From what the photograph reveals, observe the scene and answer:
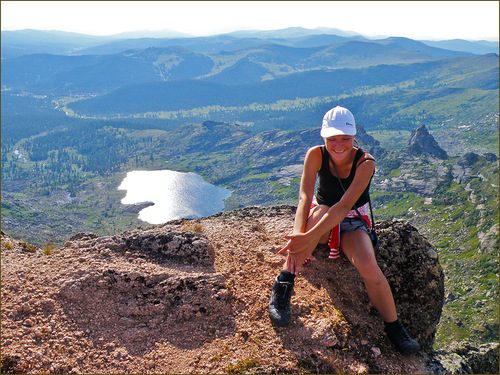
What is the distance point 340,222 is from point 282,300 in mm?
2414

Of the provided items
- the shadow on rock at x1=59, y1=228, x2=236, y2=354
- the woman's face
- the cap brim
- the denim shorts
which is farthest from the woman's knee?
the shadow on rock at x1=59, y1=228, x2=236, y2=354

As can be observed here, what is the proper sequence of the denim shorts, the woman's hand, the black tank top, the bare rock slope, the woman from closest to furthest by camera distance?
the bare rock slope
the woman
the woman's hand
the black tank top
the denim shorts

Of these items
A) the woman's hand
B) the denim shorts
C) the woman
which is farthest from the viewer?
the denim shorts

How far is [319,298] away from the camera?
12.7 m

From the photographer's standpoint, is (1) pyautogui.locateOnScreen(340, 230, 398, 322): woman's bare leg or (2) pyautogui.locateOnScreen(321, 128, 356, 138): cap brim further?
(1) pyautogui.locateOnScreen(340, 230, 398, 322): woman's bare leg

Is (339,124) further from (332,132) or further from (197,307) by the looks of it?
(197,307)

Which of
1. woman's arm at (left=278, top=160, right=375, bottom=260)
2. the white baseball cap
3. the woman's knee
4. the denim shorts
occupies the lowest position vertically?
the woman's knee

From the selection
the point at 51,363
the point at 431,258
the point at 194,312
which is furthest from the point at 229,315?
the point at 431,258

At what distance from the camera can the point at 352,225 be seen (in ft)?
42.2

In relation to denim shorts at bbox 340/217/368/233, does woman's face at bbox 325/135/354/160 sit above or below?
above

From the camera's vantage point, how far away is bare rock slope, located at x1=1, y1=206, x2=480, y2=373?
10883mm

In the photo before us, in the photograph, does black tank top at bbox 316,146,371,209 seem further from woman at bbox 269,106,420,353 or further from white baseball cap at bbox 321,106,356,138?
white baseball cap at bbox 321,106,356,138

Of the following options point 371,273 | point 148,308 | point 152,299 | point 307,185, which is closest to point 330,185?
point 307,185

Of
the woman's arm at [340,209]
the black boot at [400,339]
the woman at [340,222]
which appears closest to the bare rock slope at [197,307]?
the black boot at [400,339]
